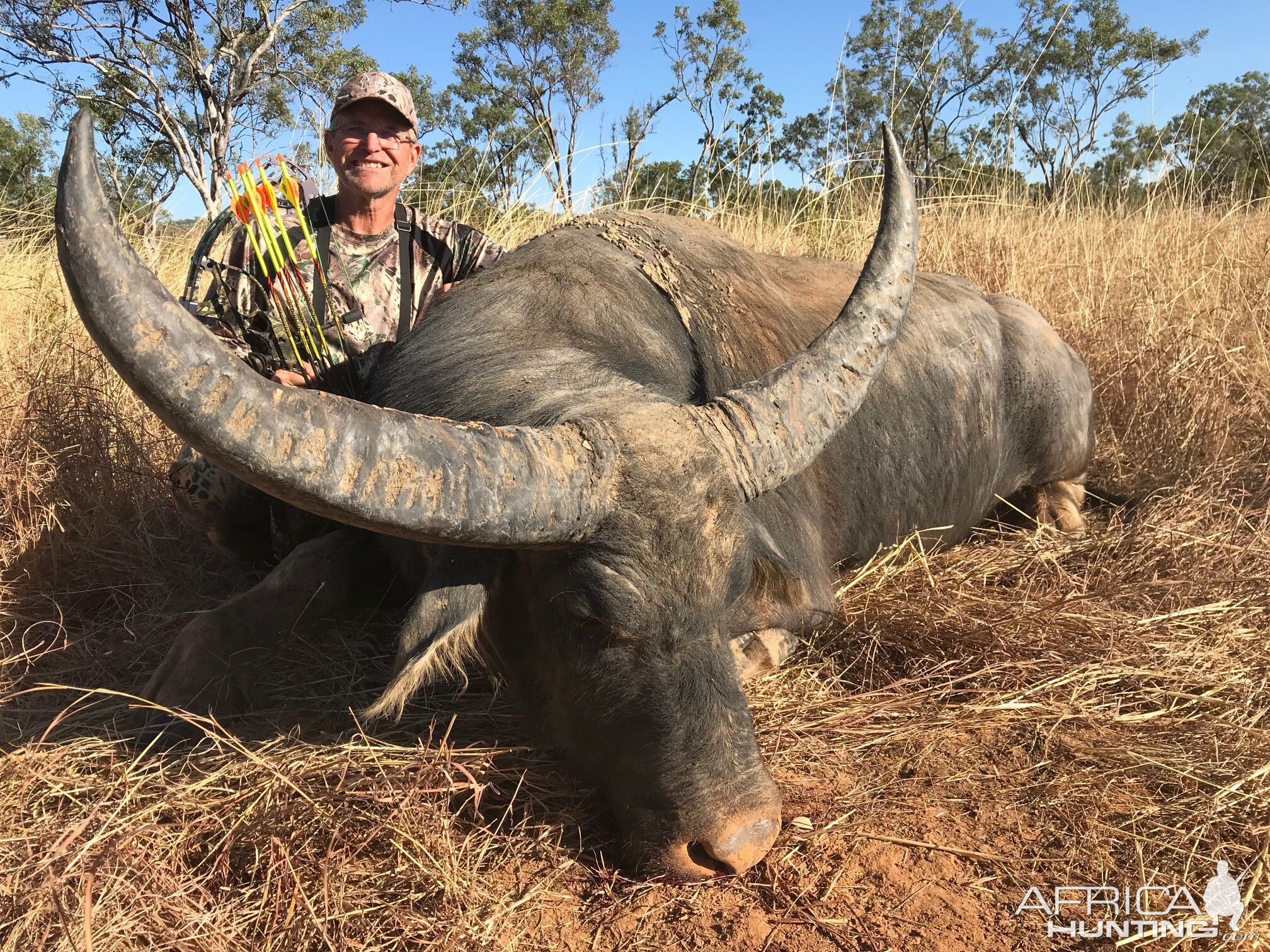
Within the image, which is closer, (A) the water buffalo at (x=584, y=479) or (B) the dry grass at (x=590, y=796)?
(A) the water buffalo at (x=584, y=479)

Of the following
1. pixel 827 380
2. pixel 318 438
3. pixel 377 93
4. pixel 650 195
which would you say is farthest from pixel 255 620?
pixel 650 195

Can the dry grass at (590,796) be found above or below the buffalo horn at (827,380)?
below

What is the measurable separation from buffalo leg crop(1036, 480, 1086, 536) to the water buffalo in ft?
6.65

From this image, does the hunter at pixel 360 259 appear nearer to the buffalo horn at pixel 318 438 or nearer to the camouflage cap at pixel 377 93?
the camouflage cap at pixel 377 93

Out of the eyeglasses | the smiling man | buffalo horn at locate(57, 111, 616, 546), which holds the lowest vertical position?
buffalo horn at locate(57, 111, 616, 546)

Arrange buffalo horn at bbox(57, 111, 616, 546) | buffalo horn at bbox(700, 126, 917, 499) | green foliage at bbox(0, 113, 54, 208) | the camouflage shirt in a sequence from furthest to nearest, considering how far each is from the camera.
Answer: green foliage at bbox(0, 113, 54, 208) < the camouflage shirt < buffalo horn at bbox(700, 126, 917, 499) < buffalo horn at bbox(57, 111, 616, 546)

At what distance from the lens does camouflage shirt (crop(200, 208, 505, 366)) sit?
4062 millimetres

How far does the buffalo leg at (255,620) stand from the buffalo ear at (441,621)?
105 cm

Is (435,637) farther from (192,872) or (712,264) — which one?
(712,264)

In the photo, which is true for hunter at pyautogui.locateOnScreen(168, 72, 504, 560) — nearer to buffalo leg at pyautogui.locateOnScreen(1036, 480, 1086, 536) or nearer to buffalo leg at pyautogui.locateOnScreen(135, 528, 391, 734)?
buffalo leg at pyautogui.locateOnScreen(135, 528, 391, 734)

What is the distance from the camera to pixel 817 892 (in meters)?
2.19

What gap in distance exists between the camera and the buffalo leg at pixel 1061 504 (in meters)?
5.05

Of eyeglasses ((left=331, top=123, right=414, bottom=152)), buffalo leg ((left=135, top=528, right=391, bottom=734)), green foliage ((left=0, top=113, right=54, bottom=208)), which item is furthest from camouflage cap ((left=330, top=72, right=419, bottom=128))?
green foliage ((left=0, top=113, right=54, bottom=208))

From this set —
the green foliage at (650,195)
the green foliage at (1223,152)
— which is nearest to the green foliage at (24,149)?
the green foliage at (650,195)
